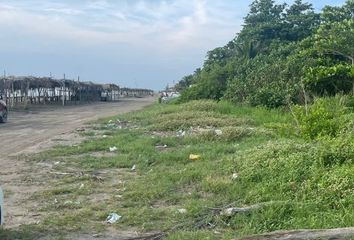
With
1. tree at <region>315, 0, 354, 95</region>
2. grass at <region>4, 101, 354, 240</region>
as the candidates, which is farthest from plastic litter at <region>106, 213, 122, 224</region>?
tree at <region>315, 0, 354, 95</region>

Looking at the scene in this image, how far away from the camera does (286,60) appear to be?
24.6 m

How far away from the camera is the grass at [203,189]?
20.8 feet

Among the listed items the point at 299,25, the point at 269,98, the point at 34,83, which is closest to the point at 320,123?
the point at 269,98

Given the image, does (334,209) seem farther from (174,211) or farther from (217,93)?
(217,93)

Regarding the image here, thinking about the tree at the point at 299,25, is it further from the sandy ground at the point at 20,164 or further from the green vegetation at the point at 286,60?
the sandy ground at the point at 20,164

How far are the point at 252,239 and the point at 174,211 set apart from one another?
7.54ft

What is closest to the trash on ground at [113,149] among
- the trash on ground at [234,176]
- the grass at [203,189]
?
the grass at [203,189]

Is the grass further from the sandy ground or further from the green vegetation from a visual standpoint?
→ the green vegetation

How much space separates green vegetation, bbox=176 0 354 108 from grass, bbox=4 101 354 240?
24.6 feet

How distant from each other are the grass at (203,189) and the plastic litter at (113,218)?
91 mm

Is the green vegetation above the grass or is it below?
above

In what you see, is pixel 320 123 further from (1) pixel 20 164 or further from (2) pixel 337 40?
(2) pixel 337 40

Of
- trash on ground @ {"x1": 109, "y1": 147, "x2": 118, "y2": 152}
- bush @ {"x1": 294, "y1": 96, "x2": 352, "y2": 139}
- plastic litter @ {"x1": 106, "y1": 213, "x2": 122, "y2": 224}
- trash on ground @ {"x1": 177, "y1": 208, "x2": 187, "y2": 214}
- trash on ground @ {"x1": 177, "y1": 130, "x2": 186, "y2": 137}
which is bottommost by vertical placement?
plastic litter @ {"x1": 106, "y1": 213, "x2": 122, "y2": 224}

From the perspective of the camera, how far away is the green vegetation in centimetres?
2041
